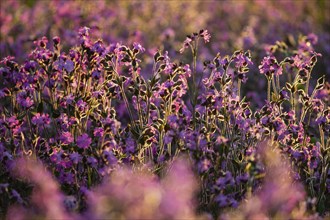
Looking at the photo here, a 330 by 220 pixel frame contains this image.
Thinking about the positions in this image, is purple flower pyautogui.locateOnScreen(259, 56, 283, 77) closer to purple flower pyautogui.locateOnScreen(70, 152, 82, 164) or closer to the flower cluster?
the flower cluster

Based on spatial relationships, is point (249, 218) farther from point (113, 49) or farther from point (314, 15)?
point (314, 15)

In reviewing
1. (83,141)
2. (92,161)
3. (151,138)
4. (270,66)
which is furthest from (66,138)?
(270,66)

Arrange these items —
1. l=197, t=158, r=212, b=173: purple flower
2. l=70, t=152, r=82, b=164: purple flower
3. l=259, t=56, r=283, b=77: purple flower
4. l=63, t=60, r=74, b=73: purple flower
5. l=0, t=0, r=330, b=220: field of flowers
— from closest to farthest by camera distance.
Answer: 1. l=197, t=158, r=212, b=173: purple flower
2. l=0, t=0, r=330, b=220: field of flowers
3. l=70, t=152, r=82, b=164: purple flower
4. l=63, t=60, r=74, b=73: purple flower
5. l=259, t=56, r=283, b=77: purple flower

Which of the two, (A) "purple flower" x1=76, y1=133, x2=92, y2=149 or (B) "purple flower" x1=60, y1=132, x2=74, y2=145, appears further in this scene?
(B) "purple flower" x1=60, y1=132, x2=74, y2=145

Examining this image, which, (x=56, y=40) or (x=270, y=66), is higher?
(x=56, y=40)

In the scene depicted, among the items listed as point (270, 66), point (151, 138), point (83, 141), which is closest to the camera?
point (83, 141)

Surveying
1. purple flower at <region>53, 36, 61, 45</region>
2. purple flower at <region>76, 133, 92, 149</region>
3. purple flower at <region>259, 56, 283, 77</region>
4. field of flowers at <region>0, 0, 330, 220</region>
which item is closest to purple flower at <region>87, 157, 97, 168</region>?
field of flowers at <region>0, 0, 330, 220</region>

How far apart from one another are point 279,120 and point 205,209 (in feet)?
2.13

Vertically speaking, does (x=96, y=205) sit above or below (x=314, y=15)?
below

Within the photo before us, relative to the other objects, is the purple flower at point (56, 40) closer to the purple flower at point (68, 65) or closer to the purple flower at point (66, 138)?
the purple flower at point (68, 65)

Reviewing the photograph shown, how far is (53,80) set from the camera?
3.86 metres

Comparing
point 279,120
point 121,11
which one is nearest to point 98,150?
point 279,120

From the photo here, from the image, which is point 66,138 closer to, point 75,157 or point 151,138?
point 75,157

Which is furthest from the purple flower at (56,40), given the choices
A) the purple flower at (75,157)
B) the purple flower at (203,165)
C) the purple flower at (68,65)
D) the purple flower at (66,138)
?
the purple flower at (203,165)
